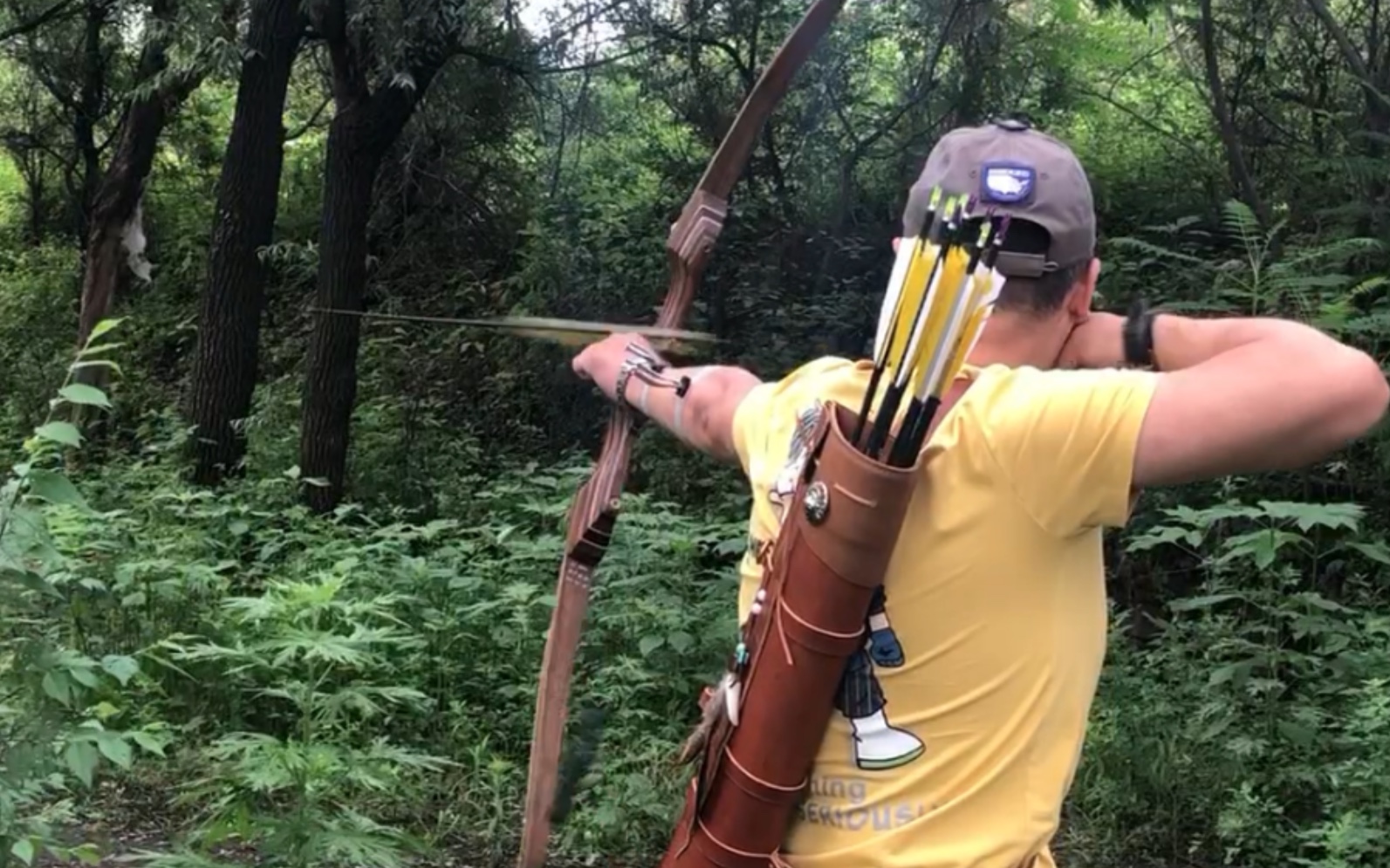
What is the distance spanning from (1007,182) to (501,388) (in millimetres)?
9821

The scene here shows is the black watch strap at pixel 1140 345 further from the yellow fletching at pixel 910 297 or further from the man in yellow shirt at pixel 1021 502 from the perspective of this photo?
the yellow fletching at pixel 910 297

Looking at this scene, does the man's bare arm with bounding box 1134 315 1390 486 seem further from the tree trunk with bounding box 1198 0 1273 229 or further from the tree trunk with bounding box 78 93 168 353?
the tree trunk with bounding box 78 93 168 353

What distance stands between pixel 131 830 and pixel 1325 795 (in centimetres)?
355

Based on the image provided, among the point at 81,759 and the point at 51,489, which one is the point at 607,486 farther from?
the point at 81,759

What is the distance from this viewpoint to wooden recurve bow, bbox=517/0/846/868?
6.80ft

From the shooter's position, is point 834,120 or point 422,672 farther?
point 834,120

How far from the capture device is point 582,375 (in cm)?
224

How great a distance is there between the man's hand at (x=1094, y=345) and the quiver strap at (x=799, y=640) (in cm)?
31

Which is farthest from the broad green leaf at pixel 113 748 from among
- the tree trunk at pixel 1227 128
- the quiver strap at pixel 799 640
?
the tree trunk at pixel 1227 128

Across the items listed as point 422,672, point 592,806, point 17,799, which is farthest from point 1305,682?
point 17,799

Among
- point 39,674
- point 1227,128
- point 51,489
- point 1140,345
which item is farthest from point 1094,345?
point 1227,128

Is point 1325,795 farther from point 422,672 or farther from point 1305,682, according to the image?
point 422,672

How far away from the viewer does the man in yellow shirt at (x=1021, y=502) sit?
1.19m

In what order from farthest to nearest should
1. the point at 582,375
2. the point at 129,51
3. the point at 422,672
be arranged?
1. the point at 129,51
2. the point at 422,672
3. the point at 582,375
